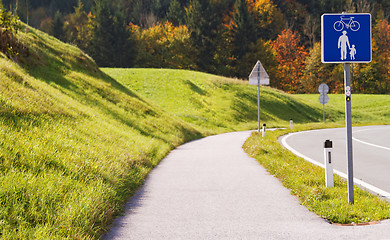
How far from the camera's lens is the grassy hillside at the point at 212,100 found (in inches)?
1366

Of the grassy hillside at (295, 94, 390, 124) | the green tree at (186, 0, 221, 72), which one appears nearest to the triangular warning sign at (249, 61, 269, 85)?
the grassy hillside at (295, 94, 390, 124)

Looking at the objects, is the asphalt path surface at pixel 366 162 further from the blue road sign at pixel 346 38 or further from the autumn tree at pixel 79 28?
the autumn tree at pixel 79 28

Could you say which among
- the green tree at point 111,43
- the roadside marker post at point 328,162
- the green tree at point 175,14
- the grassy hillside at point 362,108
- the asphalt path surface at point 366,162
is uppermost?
the green tree at point 175,14

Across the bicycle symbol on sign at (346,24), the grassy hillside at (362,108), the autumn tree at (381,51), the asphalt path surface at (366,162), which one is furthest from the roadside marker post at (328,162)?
the autumn tree at (381,51)

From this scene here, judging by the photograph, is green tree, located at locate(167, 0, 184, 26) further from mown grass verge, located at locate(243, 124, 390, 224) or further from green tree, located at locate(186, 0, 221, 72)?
mown grass verge, located at locate(243, 124, 390, 224)

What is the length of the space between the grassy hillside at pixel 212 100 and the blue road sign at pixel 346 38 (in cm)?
2353

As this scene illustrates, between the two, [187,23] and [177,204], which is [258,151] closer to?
[177,204]

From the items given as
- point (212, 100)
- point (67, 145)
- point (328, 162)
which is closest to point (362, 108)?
point (212, 100)

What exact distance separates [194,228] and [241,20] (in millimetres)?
67660

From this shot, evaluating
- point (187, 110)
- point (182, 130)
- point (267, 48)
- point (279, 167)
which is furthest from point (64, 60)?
point (267, 48)

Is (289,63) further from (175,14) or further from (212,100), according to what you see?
(212,100)

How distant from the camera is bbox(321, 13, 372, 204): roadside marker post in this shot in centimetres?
584

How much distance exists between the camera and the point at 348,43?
588cm

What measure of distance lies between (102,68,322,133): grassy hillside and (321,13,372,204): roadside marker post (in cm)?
2351
